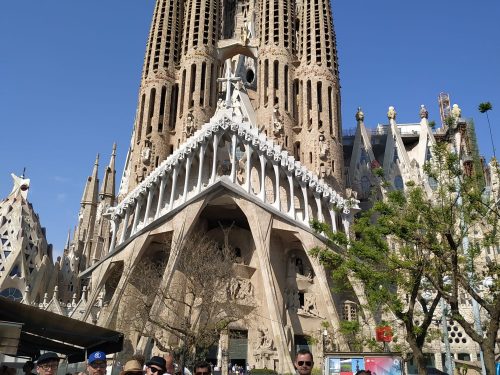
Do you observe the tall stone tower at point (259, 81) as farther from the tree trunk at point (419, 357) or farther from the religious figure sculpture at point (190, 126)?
the tree trunk at point (419, 357)

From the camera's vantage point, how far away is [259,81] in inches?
1284

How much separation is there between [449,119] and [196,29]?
79.6 ft

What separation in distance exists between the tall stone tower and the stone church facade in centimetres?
8

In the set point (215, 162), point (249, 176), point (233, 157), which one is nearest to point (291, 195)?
point (249, 176)

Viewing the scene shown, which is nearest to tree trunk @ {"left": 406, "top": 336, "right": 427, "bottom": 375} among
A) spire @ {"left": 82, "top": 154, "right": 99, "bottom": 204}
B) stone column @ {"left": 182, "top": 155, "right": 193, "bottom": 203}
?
stone column @ {"left": 182, "top": 155, "right": 193, "bottom": 203}

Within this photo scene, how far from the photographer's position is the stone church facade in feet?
82.1

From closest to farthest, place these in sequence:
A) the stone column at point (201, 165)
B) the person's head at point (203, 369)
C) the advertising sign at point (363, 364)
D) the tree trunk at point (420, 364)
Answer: the person's head at point (203, 369), the advertising sign at point (363, 364), the tree trunk at point (420, 364), the stone column at point (201, 165)

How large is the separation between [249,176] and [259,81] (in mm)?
9224

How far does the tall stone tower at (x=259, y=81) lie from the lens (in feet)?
98.0

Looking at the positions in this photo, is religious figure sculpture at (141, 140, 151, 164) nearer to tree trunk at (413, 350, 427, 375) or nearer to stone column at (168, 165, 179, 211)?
stone column at (168, 165, 179, 211)

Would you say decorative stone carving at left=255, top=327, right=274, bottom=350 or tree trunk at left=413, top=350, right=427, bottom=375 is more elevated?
decorative stone carving at left=255, top=327, right=274, bottom=350

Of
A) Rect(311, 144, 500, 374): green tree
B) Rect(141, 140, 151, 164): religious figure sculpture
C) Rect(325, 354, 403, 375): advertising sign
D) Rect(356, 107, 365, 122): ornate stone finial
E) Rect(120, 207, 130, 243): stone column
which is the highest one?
Rect(356, 107, 365, 122): ornate stone finial

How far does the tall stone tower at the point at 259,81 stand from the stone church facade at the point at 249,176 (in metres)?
0.08

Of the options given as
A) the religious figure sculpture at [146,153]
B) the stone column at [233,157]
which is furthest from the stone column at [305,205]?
the religious figure sculpture at [146,153]
